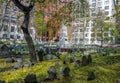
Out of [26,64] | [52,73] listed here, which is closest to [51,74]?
[52,73]

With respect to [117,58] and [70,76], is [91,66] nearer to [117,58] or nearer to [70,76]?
[70,76]

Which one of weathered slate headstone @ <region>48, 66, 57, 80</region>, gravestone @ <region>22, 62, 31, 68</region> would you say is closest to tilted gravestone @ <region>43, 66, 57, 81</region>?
weathered slate headstone @ <region>48, 66, 57, 80</region>

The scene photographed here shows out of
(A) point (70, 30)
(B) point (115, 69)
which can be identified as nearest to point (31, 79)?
(B) point (115, 69)

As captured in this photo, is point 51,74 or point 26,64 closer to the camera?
point 51,74

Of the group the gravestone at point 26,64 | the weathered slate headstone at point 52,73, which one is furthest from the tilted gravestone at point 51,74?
the gravestone at point 26,64

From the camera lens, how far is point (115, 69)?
677 inches

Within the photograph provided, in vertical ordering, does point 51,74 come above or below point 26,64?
below

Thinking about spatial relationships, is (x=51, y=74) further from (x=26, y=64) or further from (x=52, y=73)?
(x=26, y=64)

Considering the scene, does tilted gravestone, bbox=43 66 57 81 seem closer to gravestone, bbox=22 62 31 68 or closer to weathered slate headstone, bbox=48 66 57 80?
weathered slate headstone, bbox=48 66 57 80

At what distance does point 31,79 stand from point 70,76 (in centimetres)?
288

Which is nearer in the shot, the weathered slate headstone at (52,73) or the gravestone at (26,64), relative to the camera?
the weathered slate headstone at (52,73)

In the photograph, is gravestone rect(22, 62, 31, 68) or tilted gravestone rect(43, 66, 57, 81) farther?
gravestone rect(22, 62, 31, 68)

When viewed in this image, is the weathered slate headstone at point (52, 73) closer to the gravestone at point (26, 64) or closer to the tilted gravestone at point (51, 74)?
the tilted gravestone at point (51, 74)

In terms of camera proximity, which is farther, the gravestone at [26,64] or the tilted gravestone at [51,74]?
the gravestone at [26,64]
